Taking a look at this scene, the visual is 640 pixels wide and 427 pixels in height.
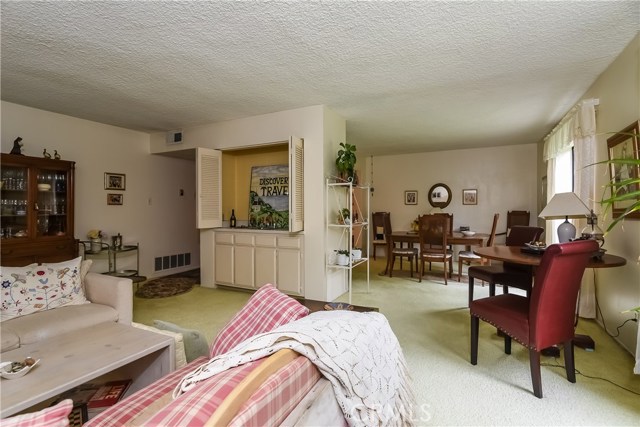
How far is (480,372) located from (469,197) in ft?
15.5

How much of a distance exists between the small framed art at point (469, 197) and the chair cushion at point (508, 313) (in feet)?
14.0

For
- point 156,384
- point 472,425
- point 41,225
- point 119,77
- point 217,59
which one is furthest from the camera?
point 41,225

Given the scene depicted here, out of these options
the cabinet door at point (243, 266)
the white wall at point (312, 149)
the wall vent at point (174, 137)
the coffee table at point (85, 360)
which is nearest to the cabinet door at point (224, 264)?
the cabinet door at point (243, 266)

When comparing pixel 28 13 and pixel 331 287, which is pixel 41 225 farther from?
pixel 331 287

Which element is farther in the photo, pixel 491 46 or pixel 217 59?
pixel 217 59

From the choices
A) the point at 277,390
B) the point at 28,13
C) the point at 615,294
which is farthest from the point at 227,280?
the point at 615,294

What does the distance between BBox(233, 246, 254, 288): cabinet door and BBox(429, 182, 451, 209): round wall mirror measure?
4.21 m

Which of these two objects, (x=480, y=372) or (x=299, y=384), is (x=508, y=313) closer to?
(x=480, y=372)

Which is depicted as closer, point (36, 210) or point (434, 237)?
point (36, 210)

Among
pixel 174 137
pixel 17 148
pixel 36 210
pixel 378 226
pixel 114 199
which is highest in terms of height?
pixel 174 137

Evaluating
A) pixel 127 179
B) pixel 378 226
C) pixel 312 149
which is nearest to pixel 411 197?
pixel 378 226

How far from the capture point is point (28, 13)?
6.06ft

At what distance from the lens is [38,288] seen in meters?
2.19

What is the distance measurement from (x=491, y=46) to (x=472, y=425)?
8.17 ft
